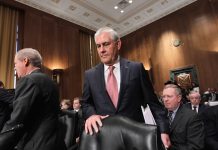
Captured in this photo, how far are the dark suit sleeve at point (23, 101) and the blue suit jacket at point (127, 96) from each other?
1.35ft

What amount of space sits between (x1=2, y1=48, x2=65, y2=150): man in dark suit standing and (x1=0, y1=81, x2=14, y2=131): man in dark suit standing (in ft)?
0.99

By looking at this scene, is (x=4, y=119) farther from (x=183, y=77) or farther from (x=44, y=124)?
(x=183, y=77)

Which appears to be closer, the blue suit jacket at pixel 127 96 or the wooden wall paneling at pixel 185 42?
the blue suit jacket at pixel 127 96

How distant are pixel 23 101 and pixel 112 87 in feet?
2.19

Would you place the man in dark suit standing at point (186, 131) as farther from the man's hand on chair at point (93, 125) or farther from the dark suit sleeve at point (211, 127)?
the man's hand on chair at point (93, 125)

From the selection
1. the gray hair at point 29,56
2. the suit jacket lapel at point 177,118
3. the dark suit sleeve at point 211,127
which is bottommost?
the dark suit sleeve at point 211,127

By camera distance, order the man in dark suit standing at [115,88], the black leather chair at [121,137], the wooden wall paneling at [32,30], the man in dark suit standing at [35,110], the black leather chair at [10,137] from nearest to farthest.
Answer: the black leather chair at [121,137], the black leather chair at [10,137], the man in dark suit standing at [35,110], the man in dark suit standing at [115,88], the wooden wall paneling at [32,30]

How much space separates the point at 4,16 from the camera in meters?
5.57

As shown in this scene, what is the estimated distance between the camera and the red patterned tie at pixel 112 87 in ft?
5.08

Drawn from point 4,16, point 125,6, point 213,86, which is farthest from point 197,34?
point 4,16

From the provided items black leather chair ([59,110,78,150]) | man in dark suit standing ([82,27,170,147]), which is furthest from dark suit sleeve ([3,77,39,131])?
black leather chair ([59,110,78,150])

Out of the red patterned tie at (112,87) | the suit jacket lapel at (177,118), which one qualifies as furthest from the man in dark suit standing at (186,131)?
the red patterned tie at (112,87)

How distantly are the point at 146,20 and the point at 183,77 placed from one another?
2.78 metres

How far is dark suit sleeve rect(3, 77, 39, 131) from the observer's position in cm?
132
